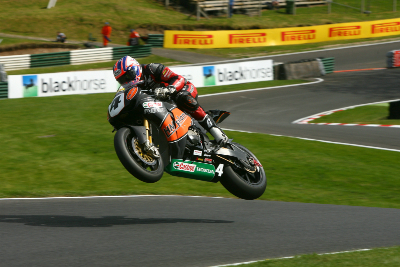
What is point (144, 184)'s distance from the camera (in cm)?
1199

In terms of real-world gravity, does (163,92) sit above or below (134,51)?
below

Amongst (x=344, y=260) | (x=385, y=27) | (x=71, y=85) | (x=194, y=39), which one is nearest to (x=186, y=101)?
(x=344, y=260)

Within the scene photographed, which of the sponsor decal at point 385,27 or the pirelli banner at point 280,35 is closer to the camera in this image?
the pirelli banner at point 280,35

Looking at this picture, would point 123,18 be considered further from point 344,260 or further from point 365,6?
point 344,260

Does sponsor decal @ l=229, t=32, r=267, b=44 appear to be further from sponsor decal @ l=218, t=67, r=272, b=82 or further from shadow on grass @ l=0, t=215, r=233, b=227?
shadow on grass @ l=0, t=215, r=233, b=227

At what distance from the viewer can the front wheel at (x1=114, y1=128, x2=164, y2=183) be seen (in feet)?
20.0

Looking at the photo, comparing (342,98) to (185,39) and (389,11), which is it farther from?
(389,11)

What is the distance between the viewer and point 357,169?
12.7 m

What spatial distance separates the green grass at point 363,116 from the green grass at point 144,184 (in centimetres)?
392

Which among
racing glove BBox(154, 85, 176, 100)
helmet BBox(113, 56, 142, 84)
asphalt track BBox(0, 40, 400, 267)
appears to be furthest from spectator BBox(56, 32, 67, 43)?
racing glove BBox(154, 85, 176, 100)

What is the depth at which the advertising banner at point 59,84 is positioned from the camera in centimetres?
2158

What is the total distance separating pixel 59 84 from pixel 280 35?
1984 cm

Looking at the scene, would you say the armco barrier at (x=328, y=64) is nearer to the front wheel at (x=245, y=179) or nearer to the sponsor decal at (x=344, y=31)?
the sponsor decal at (x=344, y=31)

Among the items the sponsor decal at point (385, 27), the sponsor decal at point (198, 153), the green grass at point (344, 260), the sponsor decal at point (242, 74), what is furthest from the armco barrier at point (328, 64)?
the green grass at point (344, 260)
